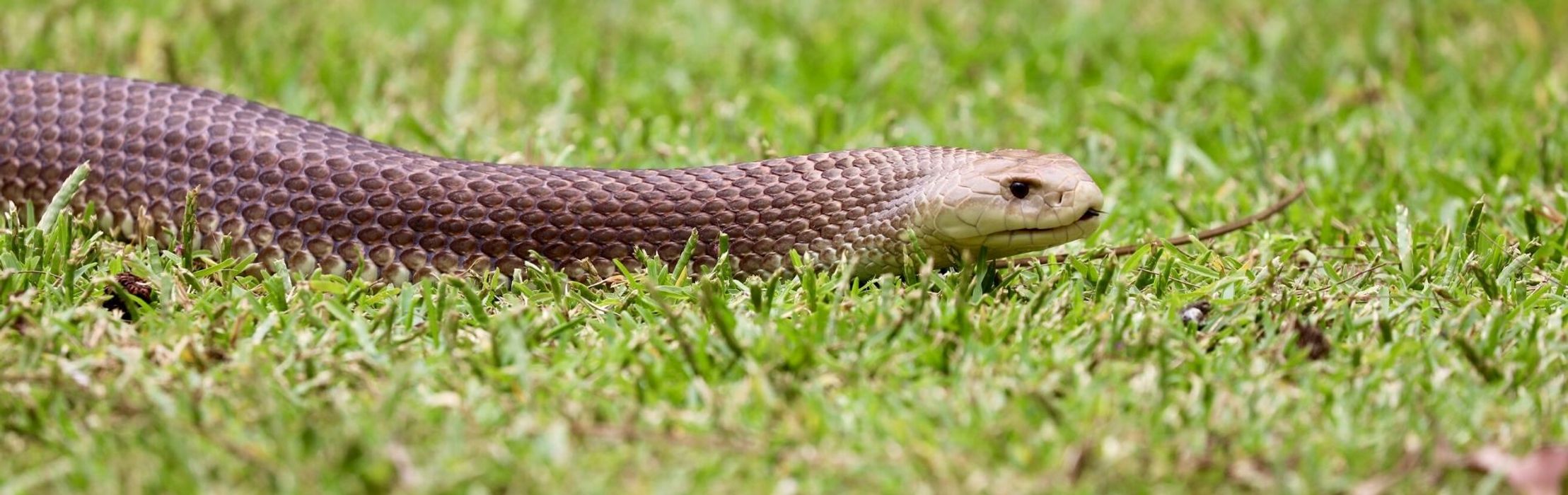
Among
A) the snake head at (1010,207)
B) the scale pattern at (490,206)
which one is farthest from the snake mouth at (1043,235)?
the scale pattern at (490,206)

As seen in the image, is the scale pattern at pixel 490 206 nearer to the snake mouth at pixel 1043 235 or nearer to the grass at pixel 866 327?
the grass at pixel 866 327

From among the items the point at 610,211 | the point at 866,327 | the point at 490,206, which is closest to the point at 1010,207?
the point at 866,327

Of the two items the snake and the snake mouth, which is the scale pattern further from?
the snake mouth

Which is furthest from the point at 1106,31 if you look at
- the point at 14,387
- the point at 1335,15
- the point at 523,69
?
the point at 14,387

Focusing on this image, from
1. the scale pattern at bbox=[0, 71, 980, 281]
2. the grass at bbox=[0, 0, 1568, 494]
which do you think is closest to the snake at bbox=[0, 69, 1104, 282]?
the scale pattern at bbox=[0, 71, 980, 281]

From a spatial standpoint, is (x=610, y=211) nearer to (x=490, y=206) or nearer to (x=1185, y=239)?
(x=490, y=206)

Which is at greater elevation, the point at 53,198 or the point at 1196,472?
the point at 53,198

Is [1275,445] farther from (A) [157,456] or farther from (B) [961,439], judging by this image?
(A) [157,456]
